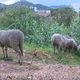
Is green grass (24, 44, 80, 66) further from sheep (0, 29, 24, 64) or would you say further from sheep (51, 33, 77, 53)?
sheep (0, 29, 24, 64)

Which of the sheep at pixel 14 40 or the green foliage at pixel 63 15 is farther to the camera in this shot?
the green foliage at pixel 63 15

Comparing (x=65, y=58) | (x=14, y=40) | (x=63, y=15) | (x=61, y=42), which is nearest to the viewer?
(x=14, y=40)

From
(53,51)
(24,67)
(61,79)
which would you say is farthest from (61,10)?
(61,79)

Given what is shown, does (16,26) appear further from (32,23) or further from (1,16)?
(1,16)

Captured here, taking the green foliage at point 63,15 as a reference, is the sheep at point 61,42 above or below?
above

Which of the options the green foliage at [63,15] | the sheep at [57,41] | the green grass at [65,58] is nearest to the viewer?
the green grass at [65,58]

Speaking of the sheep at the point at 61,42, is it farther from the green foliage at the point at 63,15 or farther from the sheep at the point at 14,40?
the green foliage at the point at 63,15

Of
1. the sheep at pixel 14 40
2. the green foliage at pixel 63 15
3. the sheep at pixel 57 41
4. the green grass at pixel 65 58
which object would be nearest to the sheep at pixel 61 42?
the sheep at pixel 57 41

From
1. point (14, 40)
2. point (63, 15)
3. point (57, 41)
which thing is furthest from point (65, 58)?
point (63, 15)

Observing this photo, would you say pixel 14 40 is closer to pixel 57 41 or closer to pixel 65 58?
pixel 65 58

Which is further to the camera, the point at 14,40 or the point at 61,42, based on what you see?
the point at 61,42

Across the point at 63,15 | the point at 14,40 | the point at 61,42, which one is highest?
the point at 14,40

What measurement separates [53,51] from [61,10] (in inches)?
559

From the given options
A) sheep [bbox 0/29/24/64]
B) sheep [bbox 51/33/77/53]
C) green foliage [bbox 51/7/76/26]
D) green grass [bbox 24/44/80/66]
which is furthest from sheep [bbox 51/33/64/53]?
green foliage [bbox 51/7/76/26]
